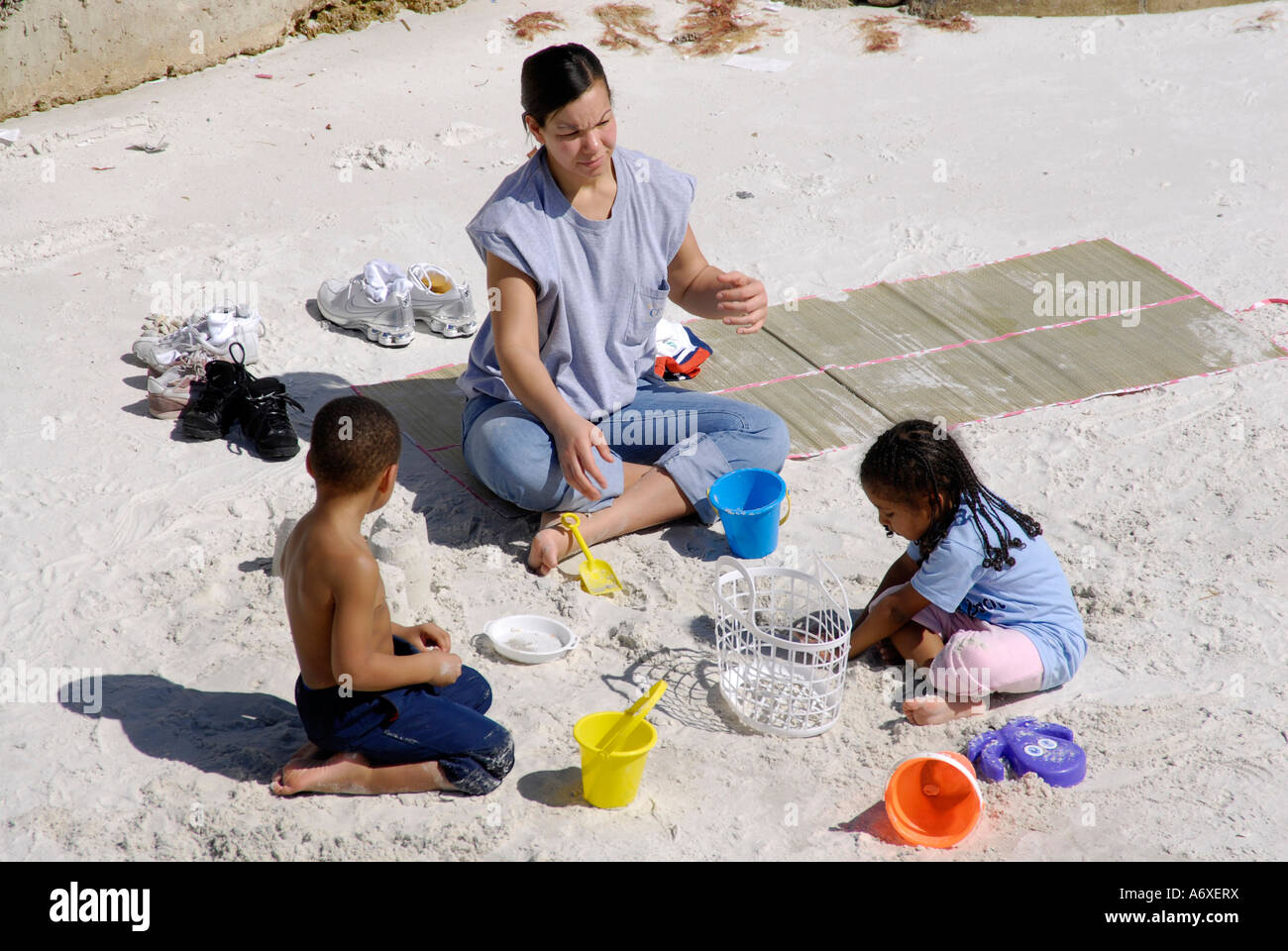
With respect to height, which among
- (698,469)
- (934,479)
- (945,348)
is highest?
(934,479)

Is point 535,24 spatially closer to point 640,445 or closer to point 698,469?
point 640,445

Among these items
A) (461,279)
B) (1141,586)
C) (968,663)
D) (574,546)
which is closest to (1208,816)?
(968,663)

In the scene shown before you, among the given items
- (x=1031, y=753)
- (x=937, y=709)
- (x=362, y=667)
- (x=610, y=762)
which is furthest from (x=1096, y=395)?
(x=362, y=667)

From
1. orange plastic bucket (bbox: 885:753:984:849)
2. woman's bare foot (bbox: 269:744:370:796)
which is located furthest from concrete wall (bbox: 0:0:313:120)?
orange plastic bucket (bbox: 885:753:984:849)

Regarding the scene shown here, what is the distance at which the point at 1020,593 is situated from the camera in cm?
322

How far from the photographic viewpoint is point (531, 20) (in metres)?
7.58

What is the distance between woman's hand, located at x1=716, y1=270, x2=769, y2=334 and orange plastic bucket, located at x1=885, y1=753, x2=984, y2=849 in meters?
1.64

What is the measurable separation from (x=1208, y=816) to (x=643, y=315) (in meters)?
2.21

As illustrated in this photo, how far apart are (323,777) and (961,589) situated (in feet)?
5.35

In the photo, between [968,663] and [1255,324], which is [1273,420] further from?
[968,663]

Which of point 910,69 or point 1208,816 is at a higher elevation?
point 910,69

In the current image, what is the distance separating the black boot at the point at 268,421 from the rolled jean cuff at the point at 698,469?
129cm

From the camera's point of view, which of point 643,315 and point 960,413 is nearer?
point 643,315

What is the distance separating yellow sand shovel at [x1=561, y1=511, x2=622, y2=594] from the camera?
371cm
